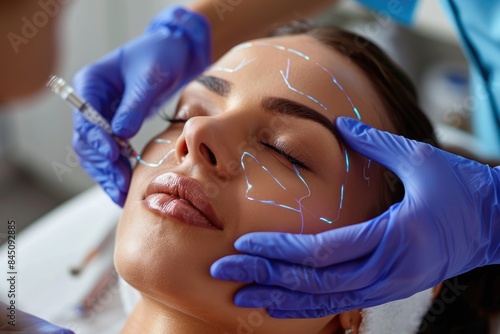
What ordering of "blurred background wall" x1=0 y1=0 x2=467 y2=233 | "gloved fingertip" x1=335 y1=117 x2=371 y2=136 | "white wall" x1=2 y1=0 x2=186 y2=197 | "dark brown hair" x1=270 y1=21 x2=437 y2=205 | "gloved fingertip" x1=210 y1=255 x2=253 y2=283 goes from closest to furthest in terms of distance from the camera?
"gloved fingertip" x1=210 y1=255 x2=253 y2=283, "gloved fingertip" x1=335 y1=117 x2=371 y2=136, "dark brown hair" x1=270 y1=21 x2=437 y2=205, "blurred background wall" x1=0 y1=0 x2=467 y2=233, "white wall" x1=2 y1=0 x2=186 y2=197

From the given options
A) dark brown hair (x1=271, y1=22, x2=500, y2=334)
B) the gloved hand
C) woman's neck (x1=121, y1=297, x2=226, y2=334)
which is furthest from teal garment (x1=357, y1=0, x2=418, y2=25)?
the gloved hand

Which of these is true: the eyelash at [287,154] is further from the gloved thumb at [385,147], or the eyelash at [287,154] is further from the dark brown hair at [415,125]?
the dark brown hair at [415,125]

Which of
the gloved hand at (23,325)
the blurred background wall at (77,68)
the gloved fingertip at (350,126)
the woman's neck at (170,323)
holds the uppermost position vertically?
the gloved hand at (23,325)

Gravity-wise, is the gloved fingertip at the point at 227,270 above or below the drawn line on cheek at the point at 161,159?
below

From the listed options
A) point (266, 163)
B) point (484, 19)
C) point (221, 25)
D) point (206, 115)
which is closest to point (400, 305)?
point (266, 163)

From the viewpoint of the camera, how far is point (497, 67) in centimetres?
142

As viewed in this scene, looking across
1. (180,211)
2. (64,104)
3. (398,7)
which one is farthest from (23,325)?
(64,104)

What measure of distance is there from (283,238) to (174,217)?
0.58 feet

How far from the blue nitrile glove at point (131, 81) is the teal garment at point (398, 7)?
42cm

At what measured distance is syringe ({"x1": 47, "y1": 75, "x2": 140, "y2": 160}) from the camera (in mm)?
1254

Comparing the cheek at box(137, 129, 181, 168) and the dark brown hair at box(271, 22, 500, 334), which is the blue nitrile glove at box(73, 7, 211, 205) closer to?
the cheek at box(137, 129, 181, 168)

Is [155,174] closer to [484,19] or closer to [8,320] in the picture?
[8,320]

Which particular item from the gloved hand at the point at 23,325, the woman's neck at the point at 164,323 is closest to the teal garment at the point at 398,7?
the woman's neck at the point at 164,323

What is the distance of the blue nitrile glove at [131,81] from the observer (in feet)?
4.24
